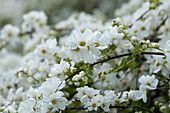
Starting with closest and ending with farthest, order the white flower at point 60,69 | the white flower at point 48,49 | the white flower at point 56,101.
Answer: the white flower at point 56,101
the white flower at point 60,69
the white flower at point 48,49

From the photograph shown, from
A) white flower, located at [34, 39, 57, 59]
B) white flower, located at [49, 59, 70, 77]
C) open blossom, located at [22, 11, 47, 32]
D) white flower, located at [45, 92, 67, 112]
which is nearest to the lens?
white flower, located at [45, 92, 67, 112]

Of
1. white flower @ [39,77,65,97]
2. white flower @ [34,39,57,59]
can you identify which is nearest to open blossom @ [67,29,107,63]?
white flower @ [39,77,65,97]

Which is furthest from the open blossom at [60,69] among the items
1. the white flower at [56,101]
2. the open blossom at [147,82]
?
the open blossom at [147,82]

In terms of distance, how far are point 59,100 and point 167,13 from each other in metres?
0.74

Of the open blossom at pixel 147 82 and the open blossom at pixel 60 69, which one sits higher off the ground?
the open blossom at pixel 60 69

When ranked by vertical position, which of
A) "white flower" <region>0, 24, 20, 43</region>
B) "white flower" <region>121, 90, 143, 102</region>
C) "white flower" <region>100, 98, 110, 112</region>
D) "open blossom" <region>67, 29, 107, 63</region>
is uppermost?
"white flower" <region>0, 24, 20, 43</region>

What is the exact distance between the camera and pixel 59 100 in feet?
2.06

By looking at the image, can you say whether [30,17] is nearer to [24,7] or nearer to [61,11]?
[61,11]

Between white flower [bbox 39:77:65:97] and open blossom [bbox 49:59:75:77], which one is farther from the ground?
open blossom [bbox 49:59:75:77]

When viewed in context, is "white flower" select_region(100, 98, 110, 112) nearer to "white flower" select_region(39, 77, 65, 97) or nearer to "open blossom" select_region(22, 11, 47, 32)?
"white flower" select_region(39, 77, 65, 97)

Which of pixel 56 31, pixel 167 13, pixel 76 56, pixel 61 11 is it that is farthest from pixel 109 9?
pixel 76 56

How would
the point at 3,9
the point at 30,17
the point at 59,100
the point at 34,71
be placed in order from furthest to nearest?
1. the point at 3,9
2. the point at 30,17
3. the point at 34,71
4. the point at 59,100

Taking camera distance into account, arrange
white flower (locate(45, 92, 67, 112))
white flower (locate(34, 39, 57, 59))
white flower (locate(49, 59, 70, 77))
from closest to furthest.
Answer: white flower (locate(45, 92, 67, 112))
white flower (locate(49, 59, 70, 77))
white flower (locate(34, 39, 57, 59))

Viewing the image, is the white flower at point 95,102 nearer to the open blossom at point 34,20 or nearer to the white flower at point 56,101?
the white flower at point 56,101
